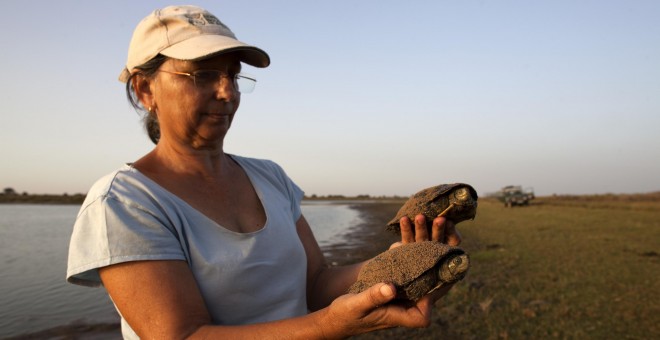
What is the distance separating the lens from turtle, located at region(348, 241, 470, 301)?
204cm

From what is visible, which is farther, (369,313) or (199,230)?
(199,230)

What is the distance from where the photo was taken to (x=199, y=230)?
1800mm

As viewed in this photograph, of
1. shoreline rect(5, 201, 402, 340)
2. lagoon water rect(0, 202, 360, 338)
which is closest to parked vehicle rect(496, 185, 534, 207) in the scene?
shoreline rect(5, 201, 402, 340)

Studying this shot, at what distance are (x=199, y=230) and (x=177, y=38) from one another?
0.85 meters

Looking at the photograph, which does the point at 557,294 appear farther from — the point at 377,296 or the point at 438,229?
the point at 377,296

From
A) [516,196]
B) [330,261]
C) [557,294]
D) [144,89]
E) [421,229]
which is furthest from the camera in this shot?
[516,196]

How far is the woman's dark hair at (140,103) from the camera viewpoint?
1.94 m

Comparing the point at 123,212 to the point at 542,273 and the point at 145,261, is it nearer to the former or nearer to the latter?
the point at 145,261

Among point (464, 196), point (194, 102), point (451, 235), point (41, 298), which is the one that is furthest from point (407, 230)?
point (41, 298)

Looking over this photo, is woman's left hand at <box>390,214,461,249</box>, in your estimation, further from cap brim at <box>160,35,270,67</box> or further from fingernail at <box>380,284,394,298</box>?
cap brim at <box>160,35,270,67</box>

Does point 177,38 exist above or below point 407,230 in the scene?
above

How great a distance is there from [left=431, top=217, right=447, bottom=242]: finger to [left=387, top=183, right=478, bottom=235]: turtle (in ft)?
0.31

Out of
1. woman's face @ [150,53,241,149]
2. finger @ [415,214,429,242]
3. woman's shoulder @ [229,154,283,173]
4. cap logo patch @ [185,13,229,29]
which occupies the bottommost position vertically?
finger @ [415,214,429,242]

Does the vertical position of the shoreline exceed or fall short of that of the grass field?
it falls short
